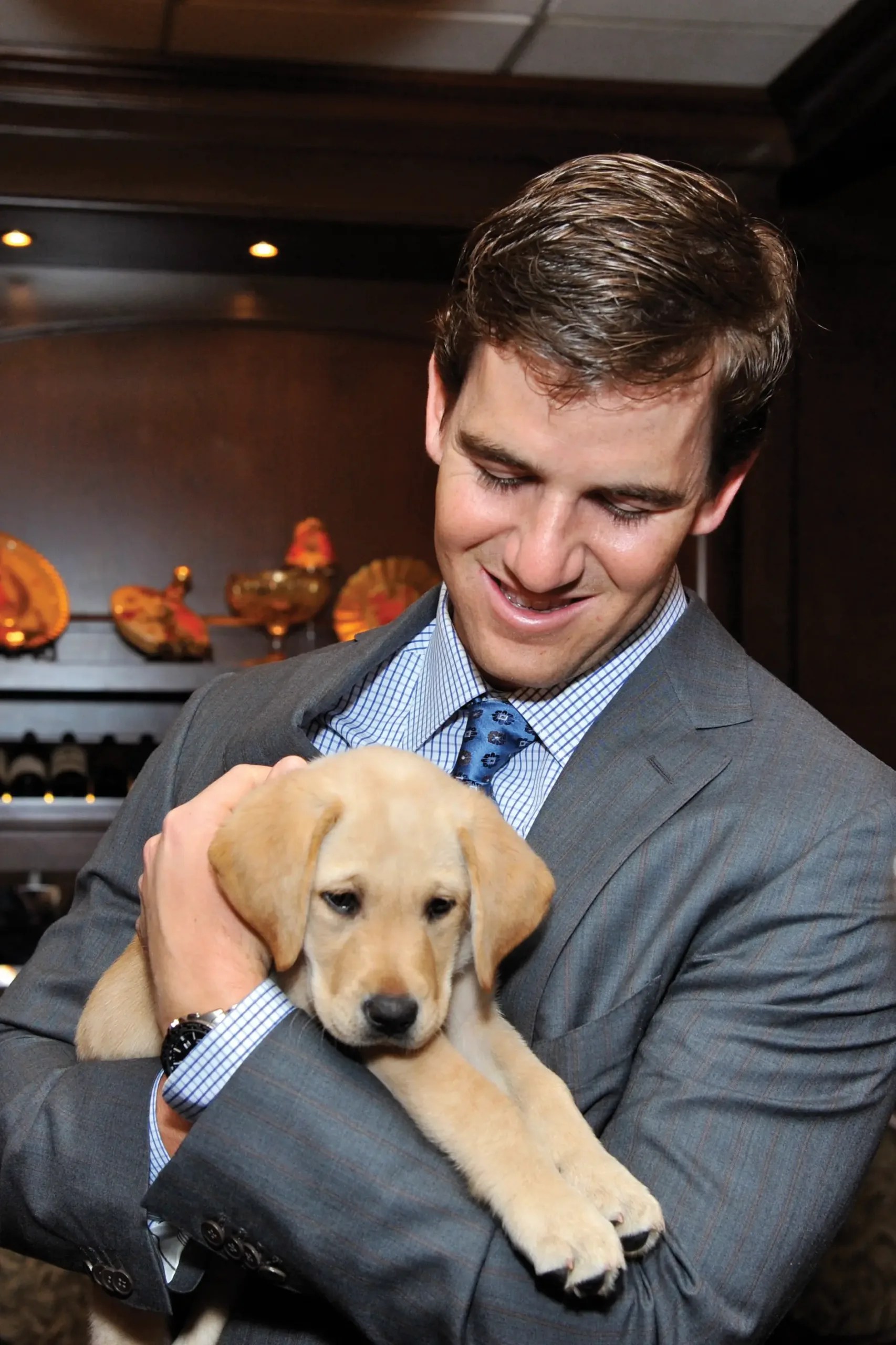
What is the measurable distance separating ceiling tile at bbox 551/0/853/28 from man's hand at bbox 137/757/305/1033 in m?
2.88

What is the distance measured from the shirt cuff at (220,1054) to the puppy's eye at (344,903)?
0.16 m

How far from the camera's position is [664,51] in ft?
12.9

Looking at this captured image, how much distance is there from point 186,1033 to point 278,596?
10.3ft

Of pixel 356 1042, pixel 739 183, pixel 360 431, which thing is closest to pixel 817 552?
pixel 739 183

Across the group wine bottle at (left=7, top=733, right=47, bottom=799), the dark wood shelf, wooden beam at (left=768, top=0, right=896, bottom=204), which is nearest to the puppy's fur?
the dark wood shelf

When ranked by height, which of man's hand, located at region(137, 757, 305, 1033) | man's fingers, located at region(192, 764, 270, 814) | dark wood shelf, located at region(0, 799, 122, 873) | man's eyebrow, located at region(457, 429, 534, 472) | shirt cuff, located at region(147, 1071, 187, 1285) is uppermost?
man's eyebrow, located at region(457, 429, 534, 472)

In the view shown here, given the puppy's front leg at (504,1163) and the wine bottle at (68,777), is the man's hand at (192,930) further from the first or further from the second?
the wine bottle at (68,777)

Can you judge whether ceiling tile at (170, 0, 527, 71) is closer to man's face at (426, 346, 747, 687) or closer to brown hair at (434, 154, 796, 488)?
brown hair at (434, 154, 796, 488)

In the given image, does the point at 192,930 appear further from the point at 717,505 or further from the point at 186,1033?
the point at 717,505

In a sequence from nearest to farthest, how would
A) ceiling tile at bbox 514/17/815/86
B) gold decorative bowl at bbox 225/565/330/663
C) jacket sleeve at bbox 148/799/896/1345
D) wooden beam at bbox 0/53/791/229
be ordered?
jacket sleeve at bbox 148/799/896/1345, ceiling tile at bbox 514/17/815/86, wooden beam at bbox 0/53/791/229, gold decorative bowl at bbox 225/565/330/663

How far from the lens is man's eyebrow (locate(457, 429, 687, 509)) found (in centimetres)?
150

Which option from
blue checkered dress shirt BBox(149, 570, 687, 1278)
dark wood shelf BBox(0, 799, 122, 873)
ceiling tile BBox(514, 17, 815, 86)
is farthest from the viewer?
dark wood shelf BBox(0, 799, 122, 873)

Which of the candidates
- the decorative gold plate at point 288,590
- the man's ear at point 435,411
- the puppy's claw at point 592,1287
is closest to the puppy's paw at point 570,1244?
the puppy's claw at point 592,1287

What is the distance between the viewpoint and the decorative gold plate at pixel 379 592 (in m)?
4.57
